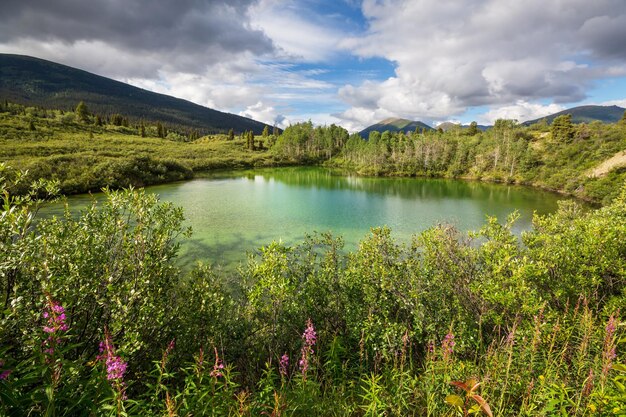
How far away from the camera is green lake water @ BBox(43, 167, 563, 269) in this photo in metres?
31.6

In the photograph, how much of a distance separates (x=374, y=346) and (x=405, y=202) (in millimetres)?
53311

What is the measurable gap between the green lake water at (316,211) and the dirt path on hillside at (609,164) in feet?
36.3

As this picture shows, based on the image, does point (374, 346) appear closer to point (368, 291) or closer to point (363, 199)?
point (368, 291)

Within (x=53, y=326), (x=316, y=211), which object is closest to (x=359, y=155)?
(x=316, y=211)

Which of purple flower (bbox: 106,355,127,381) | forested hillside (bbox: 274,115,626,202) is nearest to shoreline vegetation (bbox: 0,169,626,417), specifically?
purple flower (bbox: 106,355,127,381)

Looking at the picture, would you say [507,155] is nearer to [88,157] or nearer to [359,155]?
[359,155]

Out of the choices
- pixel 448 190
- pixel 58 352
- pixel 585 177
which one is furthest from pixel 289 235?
pixel 585 177

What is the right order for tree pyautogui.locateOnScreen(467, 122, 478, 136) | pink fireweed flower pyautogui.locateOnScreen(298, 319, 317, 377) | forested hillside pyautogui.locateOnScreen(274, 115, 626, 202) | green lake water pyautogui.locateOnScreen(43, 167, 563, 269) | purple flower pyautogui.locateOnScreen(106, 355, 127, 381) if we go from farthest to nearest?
1. tree pyautogui.locateOnScreen(467, 122, 478, 136)
2. forested hillside pyautogui.locateOnScreen(274, 115, 626, 202)
3. green lake water pyautogui.locateOnScreen(43, 167, 563, 269)
4. pink fireweed flower pyautogui.locateOnScreen(298, 319, 317, 377)
5. purple flower pyautogui.locateOnScreen(106, 355, 127, 381)

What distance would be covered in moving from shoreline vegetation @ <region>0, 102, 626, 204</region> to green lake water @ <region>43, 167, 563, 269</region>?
8.50 m

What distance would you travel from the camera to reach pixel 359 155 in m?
139

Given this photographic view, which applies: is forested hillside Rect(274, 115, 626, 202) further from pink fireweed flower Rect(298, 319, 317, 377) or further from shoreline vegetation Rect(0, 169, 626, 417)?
pink fireweed flower Rect(298, 319, 317, 377)

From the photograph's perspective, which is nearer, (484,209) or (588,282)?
(588,282)

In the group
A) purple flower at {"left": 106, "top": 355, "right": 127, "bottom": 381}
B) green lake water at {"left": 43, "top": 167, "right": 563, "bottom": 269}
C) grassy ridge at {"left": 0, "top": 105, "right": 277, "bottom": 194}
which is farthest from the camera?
grassy ridge at {"left": 0, "top": 105, "right": 277, "bottom": 194}

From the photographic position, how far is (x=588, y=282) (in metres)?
10.4
